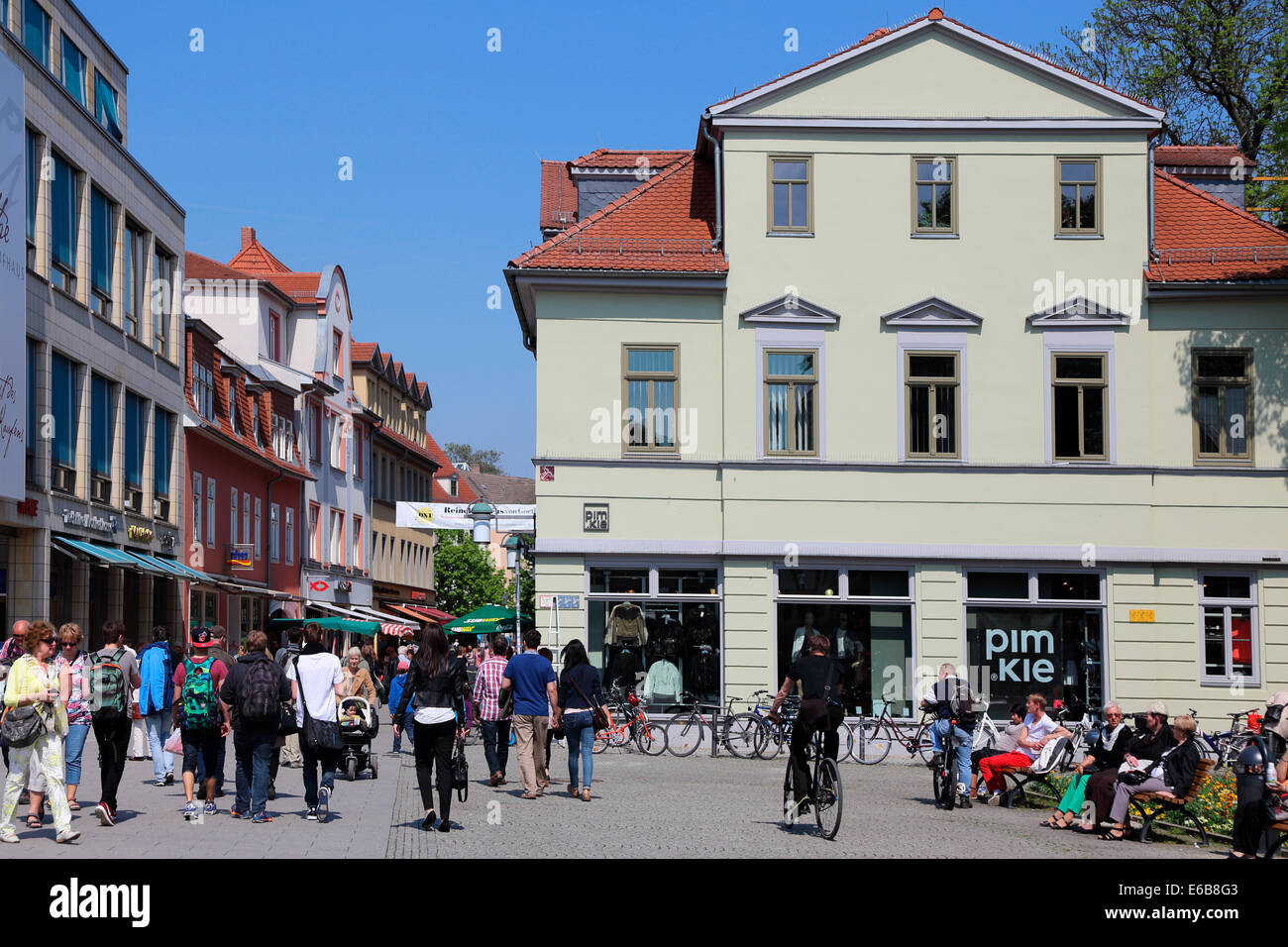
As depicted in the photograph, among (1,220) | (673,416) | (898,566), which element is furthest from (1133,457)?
(1,220)

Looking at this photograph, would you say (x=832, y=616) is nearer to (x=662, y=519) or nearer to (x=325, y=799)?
(x=662, y=519)

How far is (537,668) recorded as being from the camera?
58.2 feet

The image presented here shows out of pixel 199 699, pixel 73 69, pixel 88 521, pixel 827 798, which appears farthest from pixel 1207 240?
pixel 73 69

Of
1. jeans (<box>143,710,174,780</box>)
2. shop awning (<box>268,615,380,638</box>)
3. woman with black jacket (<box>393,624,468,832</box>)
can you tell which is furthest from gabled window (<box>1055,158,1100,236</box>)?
shop awning (<box>268,615,380,638</box>)

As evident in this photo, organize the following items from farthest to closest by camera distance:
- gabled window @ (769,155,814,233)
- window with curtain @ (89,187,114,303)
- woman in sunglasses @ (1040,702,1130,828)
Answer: window with curtain @ (89,187,114,303), gabled window @ (769,155,814,233), woman in sunglasses @ (1040,702,1130,828)

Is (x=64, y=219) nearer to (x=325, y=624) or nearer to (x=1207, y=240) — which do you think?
(x=325, y=624)

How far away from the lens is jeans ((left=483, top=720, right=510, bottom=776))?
19.6 metres

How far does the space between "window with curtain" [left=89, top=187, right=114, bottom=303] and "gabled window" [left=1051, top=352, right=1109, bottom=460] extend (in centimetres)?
1863

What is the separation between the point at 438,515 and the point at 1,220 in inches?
371

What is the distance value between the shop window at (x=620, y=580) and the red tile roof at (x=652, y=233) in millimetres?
5351

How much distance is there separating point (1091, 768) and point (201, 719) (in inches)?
366

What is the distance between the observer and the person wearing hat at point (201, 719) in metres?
15.3

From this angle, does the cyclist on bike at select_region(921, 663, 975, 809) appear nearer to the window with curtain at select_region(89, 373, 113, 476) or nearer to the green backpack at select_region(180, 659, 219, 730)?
the green backpack at select_region(180, 659, 219, 730)

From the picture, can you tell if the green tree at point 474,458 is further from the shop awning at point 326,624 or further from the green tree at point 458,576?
the shop awning at point 326,624
